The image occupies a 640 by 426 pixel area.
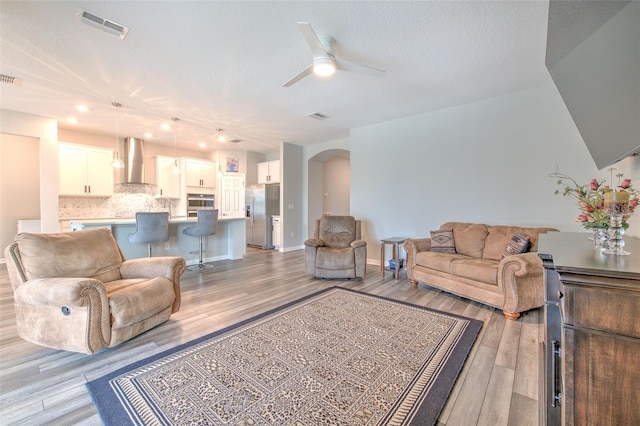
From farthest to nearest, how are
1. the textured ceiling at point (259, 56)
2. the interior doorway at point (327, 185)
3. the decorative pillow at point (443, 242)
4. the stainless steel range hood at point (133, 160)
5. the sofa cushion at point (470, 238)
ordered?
1. the interior doorway at point (327, 185)
2. the stainless steel range hood at point (133, 160)
3. the decorative pillow at point (443, 242)
4. the sofa cushion at point (470, 238)
5. the textured ceiling at point (259, 56)

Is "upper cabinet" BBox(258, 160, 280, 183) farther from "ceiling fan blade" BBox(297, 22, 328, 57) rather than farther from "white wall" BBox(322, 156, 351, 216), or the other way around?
"ceiling fan blade" BBox(297, 22, 328, 57)

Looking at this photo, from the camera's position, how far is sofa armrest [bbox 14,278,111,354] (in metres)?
1.96

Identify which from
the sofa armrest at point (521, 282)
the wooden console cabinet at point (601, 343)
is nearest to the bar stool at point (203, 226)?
the sofa armrest at point (521, 282)

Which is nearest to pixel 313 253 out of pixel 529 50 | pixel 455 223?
pixel 455 223

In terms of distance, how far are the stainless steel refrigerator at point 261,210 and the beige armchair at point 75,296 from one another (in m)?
4.36

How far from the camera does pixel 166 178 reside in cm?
675

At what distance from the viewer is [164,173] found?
22.1 ft

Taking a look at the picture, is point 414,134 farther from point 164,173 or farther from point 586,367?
point 164,173

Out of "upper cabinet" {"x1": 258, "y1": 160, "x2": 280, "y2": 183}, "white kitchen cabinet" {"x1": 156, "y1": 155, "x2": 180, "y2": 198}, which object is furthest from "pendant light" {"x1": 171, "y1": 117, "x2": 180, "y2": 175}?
"upper cabinet" {"x1": 258, "y1": 160, "x2": 280, "y2": 183}

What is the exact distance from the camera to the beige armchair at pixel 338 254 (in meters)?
4.05

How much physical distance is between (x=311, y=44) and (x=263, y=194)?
511 cm

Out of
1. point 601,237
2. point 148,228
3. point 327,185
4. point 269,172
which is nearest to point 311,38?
point 601,237

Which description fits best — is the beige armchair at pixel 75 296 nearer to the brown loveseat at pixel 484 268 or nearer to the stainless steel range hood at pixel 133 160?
the brown loveseat at pixel 484 268

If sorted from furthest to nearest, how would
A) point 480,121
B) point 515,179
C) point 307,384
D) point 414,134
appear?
point 414,134 → point 480,121 → point 515,179 → point 307,384
